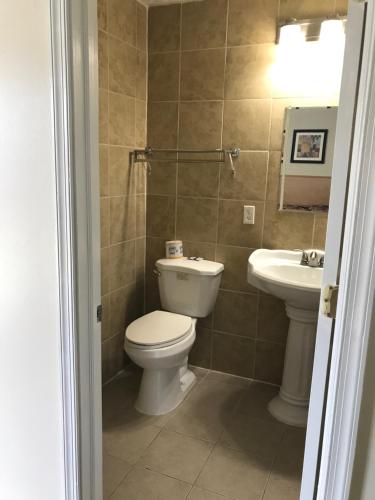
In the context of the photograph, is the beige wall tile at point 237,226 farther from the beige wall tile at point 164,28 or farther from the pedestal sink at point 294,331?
the beige wall tile at point 164,28

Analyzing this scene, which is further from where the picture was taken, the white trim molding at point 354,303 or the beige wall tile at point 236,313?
the beige wall tile at point 236,313

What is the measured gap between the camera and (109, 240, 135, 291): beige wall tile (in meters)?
2.48

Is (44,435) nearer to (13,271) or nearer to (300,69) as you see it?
(13,271)

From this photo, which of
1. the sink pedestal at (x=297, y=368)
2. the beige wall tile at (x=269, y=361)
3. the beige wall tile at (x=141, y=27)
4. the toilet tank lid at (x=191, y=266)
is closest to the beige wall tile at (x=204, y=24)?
the beige wall tile at (x=141, y=27)

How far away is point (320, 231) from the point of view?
2.30m

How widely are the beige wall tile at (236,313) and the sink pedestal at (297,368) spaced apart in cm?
36

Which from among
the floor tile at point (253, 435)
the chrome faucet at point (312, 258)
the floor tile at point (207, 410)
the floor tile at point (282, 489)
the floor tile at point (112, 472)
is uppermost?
the chrome faucet at point (312, 258)

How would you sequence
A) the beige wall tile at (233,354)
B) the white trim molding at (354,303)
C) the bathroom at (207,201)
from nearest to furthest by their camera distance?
the white trim molding at (354,303) < the bathroom at (207,201) < the beige wall tile at (233,354)

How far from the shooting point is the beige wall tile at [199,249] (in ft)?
8.57

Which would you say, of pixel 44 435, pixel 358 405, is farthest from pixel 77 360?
pixel 358 405

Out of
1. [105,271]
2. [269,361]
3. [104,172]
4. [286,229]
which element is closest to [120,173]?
[104,172]

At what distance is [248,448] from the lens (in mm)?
2035

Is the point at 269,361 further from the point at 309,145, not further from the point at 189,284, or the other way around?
the point at 309,145

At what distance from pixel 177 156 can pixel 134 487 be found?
6.01 feet
